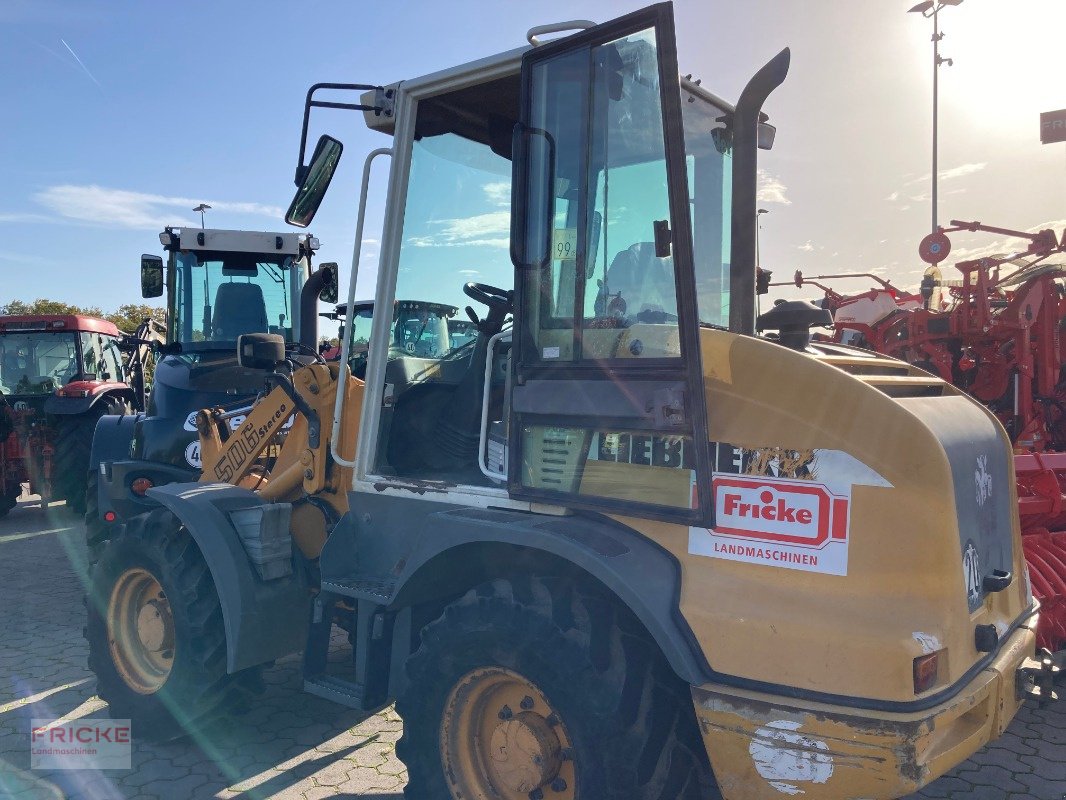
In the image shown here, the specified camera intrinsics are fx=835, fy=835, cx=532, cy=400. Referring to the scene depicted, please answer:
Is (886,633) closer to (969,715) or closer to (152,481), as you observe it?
(969,715)

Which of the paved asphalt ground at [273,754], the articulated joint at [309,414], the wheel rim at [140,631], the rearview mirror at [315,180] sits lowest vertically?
the paved asphalt ground at [273,754]

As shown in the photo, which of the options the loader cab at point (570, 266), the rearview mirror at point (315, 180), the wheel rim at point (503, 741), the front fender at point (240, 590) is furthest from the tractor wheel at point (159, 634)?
the rearview mirror at point (315, 180)

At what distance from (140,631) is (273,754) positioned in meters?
0.86

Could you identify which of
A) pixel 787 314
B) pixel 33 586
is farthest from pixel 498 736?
pixel 33 586

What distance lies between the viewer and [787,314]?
2607 mm

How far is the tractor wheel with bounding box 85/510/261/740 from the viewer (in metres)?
3.58

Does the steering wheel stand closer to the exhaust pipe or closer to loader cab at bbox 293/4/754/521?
loader cab at bbox 293/4/754/521

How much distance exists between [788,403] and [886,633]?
0.61 meters

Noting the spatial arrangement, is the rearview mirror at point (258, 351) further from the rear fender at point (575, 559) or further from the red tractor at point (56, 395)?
the red tractor at point (56, 395)

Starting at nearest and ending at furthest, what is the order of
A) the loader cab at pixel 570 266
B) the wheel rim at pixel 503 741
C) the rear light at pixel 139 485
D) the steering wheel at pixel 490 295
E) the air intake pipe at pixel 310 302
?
the loader cab at pixel 570 266 < the wheel rim at pixel 503 741 < the steering wheel at pixel 490 295 < the air intake pipe at pixel 310 302 < the rear light at pixel 139 485

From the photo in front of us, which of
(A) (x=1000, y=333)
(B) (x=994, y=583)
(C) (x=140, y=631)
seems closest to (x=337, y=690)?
(C) (x=140, y=631)

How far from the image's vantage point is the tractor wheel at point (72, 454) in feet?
32.0

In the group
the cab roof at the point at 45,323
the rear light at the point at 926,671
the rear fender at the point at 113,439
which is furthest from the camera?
the cab roof at the point at 45,323

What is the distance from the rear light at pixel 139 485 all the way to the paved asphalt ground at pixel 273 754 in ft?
4.46
